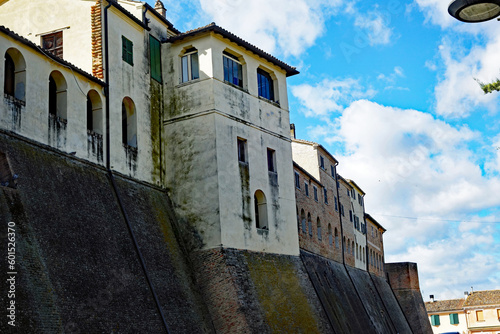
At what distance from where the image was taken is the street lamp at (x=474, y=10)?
27.2ft

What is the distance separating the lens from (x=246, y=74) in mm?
25625

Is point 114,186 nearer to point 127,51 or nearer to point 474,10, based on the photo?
point 127,51

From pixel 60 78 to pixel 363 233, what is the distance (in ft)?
113

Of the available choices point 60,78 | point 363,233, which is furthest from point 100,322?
point 363,233

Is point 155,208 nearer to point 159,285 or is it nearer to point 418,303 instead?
point 159,285

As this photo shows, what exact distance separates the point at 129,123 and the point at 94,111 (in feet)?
5.82

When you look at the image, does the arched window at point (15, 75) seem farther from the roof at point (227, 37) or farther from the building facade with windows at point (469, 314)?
the building facade with windows at point (469, 314)

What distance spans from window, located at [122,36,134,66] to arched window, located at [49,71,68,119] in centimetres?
334

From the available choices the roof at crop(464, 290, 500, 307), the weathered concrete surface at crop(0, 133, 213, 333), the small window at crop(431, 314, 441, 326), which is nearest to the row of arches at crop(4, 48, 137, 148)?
the weathered concrete surface at crop(0, 133, 213, 333)

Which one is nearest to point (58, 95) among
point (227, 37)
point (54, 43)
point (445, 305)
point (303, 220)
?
point (54, 43)

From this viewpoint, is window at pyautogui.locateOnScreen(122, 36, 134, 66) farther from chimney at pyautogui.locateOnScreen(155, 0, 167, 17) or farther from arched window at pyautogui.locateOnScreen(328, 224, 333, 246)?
arched window at pyautogui.locateOnScreen(328, 224, 333, 246)

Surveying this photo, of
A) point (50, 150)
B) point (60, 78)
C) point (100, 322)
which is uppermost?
point (60, 78)

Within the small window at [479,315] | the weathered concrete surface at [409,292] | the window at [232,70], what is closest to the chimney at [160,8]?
the window at [232,70]

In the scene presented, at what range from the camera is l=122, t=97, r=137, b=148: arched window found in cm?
2217
